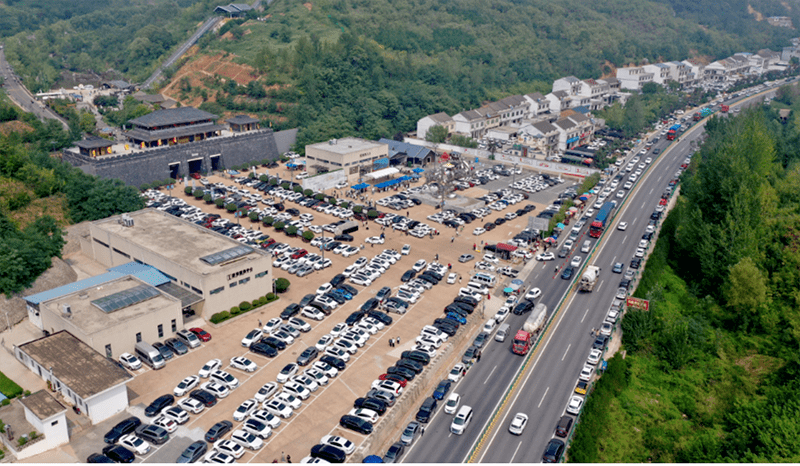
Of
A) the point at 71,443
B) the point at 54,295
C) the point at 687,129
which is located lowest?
the point at 71,443

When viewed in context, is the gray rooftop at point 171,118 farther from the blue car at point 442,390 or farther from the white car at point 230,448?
the blue car at point 442,390

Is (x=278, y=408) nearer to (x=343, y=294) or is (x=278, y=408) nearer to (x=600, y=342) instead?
(x=343, y=294)

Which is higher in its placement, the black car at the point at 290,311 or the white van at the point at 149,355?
the black car at the point at 290,311

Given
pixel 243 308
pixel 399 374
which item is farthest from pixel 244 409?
pixel 243 308

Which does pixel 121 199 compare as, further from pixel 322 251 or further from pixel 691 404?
pixel 691 404

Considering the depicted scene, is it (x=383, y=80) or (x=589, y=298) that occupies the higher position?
(x=383, y=80)

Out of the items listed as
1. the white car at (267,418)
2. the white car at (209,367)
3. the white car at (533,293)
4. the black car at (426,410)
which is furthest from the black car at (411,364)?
the white car at (533,293)

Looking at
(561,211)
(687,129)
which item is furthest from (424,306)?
(687,129)
